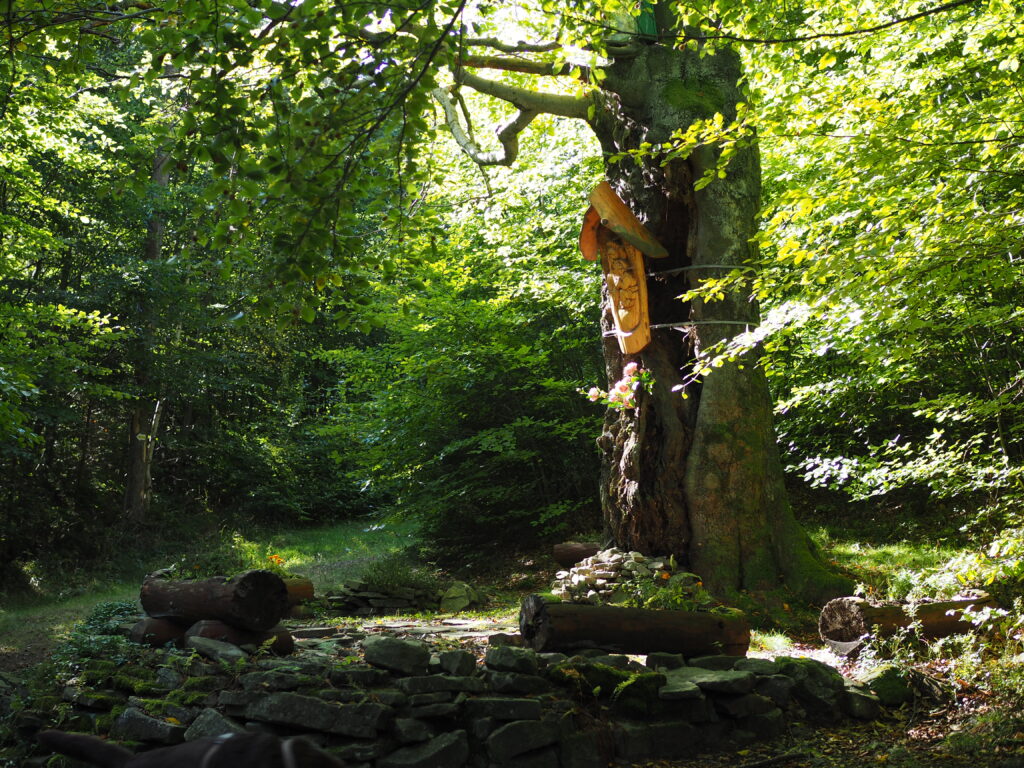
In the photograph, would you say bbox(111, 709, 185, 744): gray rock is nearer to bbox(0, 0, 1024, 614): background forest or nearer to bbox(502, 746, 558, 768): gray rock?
bbox(502, 746, 558, 768): gray rock

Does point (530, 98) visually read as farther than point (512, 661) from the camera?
Yes

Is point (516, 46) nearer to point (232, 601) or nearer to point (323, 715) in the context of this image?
point (232, 601)

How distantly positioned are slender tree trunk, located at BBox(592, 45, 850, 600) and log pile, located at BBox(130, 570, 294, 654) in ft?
13.0

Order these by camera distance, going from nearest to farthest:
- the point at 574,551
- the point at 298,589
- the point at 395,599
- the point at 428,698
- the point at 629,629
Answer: the point at 428,698, the point at 629,629, the point at 298,589, the point at 395,599, the point at 574,551

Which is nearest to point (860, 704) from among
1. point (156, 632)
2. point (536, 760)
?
point (536, 760)

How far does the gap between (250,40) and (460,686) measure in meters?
3.83

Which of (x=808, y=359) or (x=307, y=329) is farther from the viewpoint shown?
(x=307, y=329)

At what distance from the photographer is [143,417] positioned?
18.3 metres

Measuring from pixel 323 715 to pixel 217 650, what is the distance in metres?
1.51

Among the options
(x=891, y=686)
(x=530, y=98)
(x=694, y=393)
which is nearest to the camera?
(x=891, y=686)

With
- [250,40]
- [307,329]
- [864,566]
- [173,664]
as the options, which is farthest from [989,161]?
[307,329]

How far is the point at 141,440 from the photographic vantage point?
1792 cm

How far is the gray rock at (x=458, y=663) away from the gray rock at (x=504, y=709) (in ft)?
0.77

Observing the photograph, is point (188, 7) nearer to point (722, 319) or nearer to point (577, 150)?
point (722, 319)
